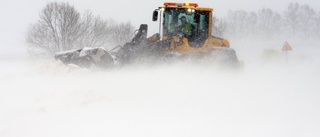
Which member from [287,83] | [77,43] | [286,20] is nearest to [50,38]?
[77,43]

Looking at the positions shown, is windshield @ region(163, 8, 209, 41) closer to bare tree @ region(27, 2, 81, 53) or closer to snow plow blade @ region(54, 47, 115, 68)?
snow plow blade @ region(54, 47, 115, 68)

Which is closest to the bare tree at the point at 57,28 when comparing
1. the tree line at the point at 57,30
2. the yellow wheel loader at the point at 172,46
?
the tree line at the point at 57,30

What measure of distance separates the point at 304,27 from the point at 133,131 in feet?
266

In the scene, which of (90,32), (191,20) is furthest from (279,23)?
(191,20)

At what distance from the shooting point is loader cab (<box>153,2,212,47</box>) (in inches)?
439

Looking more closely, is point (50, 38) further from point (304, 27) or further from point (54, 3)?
point (304, 27)

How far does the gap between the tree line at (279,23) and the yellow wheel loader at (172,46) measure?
6467cm

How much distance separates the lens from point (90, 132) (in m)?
5.19

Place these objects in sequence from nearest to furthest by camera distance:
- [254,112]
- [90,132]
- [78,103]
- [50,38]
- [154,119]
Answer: [90,132] → [154,119] → [254,112] → [78,103] → [50,38]

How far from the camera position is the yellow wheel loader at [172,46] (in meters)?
9.77

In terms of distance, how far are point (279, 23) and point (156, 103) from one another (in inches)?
3156

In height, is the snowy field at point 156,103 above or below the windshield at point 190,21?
below

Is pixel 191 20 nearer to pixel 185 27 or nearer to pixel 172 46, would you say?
pixel 185 27

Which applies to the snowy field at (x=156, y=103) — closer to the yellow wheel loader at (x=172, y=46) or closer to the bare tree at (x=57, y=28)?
the yellow wheel loader at (x=172, y=46)
